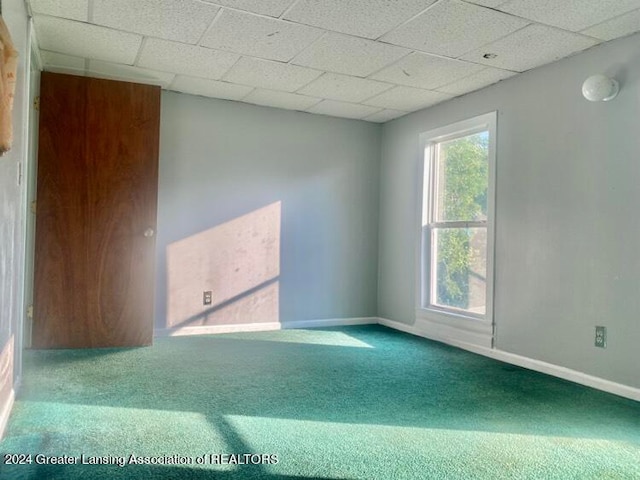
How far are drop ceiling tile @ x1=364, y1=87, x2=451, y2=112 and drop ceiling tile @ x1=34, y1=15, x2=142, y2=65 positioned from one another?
6.82 ft

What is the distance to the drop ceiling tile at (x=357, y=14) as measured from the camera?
2.63 meters

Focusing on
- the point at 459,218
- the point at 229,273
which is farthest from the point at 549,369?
the point at 229,273

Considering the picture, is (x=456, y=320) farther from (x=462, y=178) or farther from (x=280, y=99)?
(x=280, y=99)

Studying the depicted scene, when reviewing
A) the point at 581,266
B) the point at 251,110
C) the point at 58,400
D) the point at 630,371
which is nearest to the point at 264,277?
the point at 251,110

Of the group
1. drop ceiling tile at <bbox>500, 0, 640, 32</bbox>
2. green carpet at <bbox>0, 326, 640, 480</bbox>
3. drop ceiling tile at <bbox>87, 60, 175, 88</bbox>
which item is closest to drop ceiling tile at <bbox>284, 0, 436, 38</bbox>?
drop ceiling tile at <bbox>500, 0, 640, 32</bbox>

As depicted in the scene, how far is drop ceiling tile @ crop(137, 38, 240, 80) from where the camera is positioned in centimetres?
330

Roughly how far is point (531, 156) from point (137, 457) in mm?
3162

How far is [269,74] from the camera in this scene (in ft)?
12.5

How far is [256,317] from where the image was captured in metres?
4.68

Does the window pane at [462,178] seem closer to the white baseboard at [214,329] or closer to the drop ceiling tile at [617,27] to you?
the drop ceiling tile at [617,27]

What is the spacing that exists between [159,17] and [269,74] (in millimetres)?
1086

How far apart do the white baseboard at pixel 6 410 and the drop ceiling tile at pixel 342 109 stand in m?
3.36

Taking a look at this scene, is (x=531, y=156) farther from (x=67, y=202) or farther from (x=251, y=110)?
(x=67, y=202)

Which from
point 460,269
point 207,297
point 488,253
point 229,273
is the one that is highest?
point 488,253
